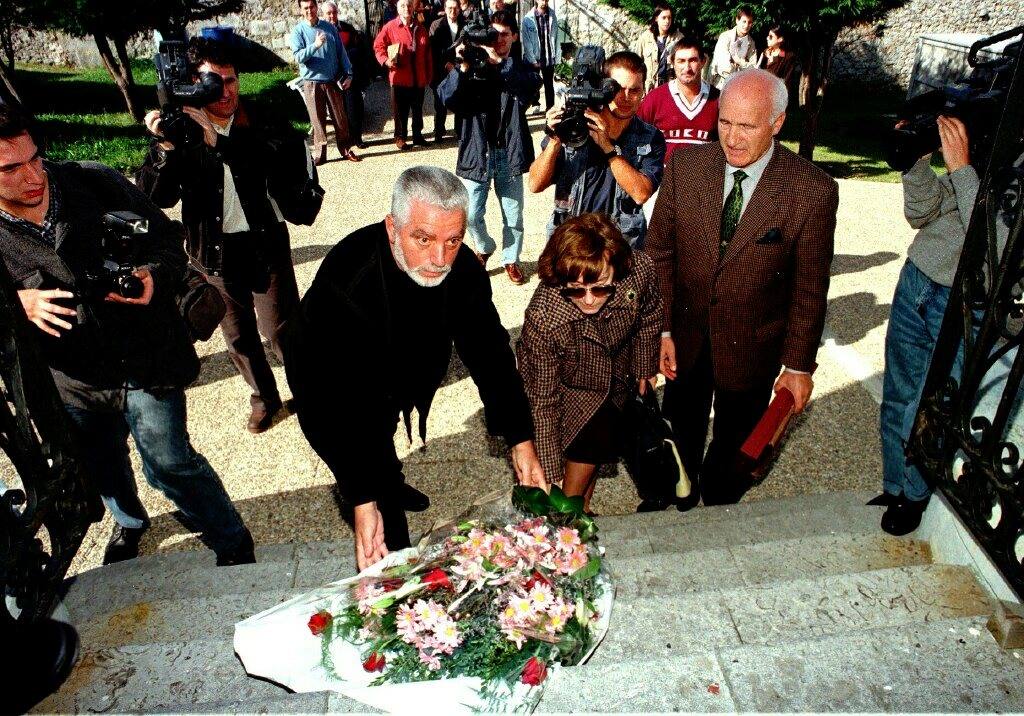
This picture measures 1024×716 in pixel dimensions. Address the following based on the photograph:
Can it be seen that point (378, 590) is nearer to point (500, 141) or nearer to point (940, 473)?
point (940, 473)

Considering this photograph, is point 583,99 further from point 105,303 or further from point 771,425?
point 105,303

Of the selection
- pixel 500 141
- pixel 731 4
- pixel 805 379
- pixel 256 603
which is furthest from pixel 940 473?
pixel 731 4

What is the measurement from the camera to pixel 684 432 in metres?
3.97

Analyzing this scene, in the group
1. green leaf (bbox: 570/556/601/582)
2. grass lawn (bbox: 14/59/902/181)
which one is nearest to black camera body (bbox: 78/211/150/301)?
green leaf (bbox: 570/556/601/582)

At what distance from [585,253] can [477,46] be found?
3.86 metres

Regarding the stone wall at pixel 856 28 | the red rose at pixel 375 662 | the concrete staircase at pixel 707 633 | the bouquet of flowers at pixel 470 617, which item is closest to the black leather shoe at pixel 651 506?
the concrete staircase at pixel 707 633

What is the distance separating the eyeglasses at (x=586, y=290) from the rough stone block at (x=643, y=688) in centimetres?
149

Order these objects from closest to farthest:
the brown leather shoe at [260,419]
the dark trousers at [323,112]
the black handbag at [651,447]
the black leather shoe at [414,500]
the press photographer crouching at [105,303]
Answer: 1. the press photographer crouching at [105,303]
2. the black handbag at [651,447]
3. the black leather shoe at [414,500]
4. the brown leather shoe at [260,419]
5. the dark trousers at [323,112]

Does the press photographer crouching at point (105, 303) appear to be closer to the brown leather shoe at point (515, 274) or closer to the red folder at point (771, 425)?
the red folder at point (771, 425)

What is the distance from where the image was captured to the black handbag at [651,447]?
349 centimetres

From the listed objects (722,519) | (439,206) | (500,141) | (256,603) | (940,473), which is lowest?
(722,519)

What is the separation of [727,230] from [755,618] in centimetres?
169

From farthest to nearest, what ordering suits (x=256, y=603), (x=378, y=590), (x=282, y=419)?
(x=282, y=419)
(x=256, y=603)
(x=378, y=590)

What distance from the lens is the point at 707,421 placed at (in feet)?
13.0
